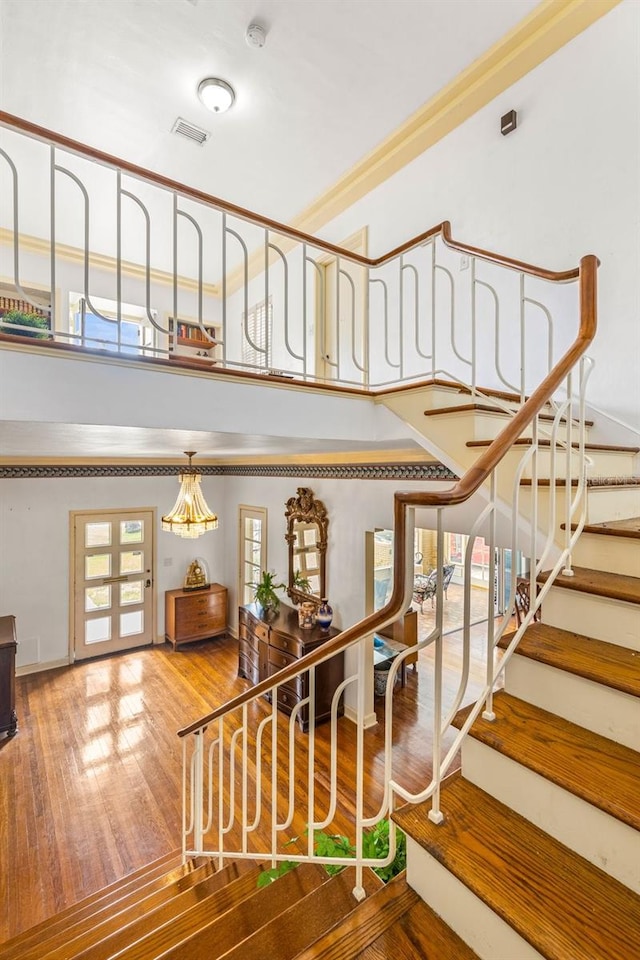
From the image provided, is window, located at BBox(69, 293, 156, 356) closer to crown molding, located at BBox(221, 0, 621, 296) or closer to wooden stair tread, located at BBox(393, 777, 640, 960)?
crown molding, located at BBox(221, 0, 621, 296)

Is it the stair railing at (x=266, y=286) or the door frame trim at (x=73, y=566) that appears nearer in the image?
the stair railing at (x=266, y=286)

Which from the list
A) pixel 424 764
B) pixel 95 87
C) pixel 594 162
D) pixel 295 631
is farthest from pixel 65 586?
pixel 594 162

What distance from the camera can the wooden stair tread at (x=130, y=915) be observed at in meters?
1.96

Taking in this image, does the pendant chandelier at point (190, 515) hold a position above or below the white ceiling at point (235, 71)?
below

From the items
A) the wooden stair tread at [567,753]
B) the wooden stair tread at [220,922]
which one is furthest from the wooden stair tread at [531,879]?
the wooden stair tread at [220,922]

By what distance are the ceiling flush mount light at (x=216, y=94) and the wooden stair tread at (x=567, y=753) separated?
4.32 metres

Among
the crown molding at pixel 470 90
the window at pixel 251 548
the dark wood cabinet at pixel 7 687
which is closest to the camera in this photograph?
the crown molding at pixel 470 90

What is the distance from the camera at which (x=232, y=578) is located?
692 centimetres

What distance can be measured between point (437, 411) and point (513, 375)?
1340 mm

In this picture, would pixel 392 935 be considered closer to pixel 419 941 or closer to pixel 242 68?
pixel 419 941

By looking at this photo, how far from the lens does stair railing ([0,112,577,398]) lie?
6.52 feet

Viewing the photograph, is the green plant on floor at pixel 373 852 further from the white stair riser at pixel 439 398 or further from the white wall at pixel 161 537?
the white wall at pixel 161 537

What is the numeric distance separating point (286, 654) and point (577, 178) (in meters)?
4.67

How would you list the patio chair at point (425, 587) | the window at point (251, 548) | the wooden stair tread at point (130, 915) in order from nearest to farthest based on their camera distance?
the wooden stair tread at point (130, 915), the window at point (251, 548), the patio chair at point (425, 587)
